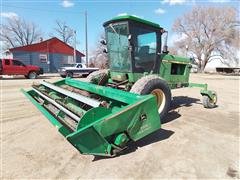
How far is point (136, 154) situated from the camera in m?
2.96

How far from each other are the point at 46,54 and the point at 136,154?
2913 centimetres

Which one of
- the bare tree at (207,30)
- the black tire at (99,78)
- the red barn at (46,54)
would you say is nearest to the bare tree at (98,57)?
the red barn at (46,54)

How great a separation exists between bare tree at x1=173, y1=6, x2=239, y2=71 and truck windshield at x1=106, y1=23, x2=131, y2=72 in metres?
31.6

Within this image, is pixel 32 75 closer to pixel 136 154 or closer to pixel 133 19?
pixel 133 19

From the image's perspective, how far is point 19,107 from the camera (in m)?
5.82

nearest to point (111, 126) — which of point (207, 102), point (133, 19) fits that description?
point (133, 19)

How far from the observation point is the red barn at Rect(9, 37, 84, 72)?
27.0m

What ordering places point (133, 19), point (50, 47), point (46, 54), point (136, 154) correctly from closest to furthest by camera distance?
point (136, 154)
point (133, 19)
point (46, 54)
point (50, 47)

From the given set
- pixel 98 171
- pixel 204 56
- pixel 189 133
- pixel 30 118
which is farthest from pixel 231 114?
pixel 204 56

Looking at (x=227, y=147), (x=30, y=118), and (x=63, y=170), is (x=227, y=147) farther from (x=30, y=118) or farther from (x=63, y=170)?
(x=30, y=118)

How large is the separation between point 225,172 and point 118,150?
1.45 metres

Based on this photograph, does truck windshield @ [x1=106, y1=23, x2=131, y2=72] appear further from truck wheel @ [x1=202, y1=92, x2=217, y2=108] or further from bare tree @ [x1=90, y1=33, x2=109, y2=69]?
bare tree @ [x1=90, y1=33, x2=109, y2=69]

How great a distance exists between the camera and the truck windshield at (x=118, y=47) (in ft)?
15.4

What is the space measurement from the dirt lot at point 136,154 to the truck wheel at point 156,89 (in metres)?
0.44
